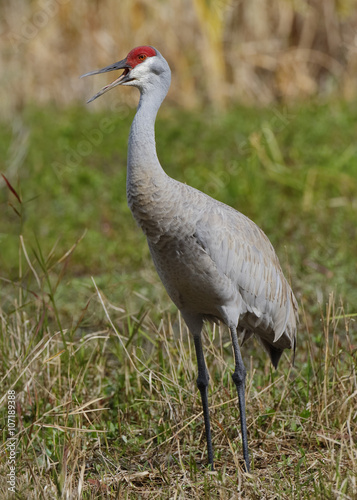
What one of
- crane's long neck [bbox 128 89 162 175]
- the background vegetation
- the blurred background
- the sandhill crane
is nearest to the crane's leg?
the sandhill crane

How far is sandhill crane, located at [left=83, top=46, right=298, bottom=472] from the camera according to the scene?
10.1 ft

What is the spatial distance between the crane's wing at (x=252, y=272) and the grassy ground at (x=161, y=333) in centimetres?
15

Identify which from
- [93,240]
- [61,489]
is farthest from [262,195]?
[61,489]

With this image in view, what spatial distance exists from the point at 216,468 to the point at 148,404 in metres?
0.55

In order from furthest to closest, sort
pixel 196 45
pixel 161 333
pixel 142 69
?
1. pixel 196 45
2. pixel 161 333
3. pixel 142 69

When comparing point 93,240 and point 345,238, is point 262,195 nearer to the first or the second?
point 345,238

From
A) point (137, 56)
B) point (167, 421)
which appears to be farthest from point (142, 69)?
point (167, 421)

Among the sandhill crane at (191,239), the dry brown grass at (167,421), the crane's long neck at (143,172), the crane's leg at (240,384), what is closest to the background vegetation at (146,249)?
the dry brown grass at (167,421)

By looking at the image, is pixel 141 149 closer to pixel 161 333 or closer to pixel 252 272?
pixel 252 272

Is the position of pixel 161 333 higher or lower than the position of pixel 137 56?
lower

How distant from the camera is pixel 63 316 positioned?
520cm

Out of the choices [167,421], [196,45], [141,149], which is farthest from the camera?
[196,45]

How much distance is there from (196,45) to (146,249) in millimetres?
4601

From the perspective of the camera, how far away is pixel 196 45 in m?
9.96
